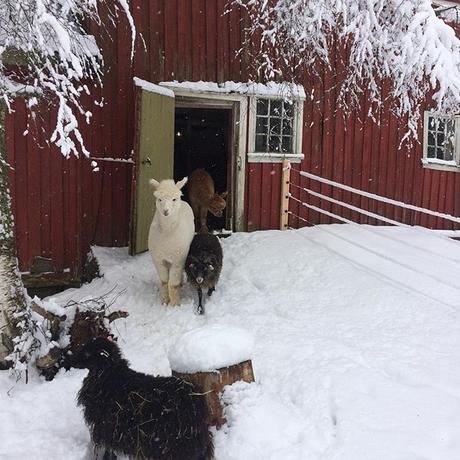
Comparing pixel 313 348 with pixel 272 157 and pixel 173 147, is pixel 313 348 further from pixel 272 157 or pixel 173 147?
pixel 272 157

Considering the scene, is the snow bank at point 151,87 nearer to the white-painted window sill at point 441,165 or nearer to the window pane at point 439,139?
the white-painted window sill at point 441,165

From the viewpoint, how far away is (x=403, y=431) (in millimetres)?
3250

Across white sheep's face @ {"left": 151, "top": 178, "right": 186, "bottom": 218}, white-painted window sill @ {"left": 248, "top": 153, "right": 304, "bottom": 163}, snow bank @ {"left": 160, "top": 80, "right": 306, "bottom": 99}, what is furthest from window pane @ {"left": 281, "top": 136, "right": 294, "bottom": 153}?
white sheep's face @ {"left": 151, "top": 178, "right": 186, "bottom": 218}

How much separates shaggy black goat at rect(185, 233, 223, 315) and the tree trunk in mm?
1925

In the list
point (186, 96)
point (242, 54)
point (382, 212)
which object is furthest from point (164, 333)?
point (382, 212)

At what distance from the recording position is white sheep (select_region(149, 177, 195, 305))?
580cm

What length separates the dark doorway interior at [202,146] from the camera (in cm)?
1282

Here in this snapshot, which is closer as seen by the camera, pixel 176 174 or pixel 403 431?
pixel 403 431

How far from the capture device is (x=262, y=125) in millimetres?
8523

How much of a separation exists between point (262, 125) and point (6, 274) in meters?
5.38

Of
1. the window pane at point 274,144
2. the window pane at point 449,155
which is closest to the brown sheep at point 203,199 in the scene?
the window pane at point 274,144

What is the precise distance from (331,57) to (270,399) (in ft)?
22.3

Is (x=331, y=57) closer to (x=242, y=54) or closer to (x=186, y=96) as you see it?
(x=242, y=54)

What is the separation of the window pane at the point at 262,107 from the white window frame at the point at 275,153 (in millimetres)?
138
